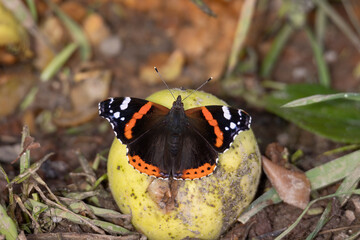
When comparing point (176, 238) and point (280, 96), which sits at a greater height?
point (280, 96)

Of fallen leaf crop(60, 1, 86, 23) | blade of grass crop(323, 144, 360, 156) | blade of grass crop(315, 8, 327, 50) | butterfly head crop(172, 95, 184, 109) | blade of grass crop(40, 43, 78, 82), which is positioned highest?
fallen leaf crop(60, 1, 86, 23)

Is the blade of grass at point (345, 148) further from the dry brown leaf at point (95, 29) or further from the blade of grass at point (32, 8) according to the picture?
the blade of grass at point (32, 8)

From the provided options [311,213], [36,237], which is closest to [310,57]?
[311,213]

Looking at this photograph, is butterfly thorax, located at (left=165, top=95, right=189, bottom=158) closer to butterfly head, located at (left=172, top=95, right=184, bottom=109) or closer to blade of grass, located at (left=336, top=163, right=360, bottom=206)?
butterfly head, located at (left=172, top=95, right=184, bottom=109)

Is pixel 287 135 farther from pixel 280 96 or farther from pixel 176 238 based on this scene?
pixel 176 238

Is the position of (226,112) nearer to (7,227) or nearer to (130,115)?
(130,115)

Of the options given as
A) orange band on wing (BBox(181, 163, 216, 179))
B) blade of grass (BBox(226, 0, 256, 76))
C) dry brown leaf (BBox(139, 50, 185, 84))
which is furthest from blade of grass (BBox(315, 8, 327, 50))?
orange band on wing (BBox(181, 163, 216, 179))

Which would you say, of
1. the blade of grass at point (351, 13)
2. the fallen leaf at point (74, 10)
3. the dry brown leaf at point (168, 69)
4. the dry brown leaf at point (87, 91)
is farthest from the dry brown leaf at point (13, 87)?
the blade of grass at point (351, 13)

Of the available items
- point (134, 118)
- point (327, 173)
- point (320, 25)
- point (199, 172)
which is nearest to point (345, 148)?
point (327, 173)
